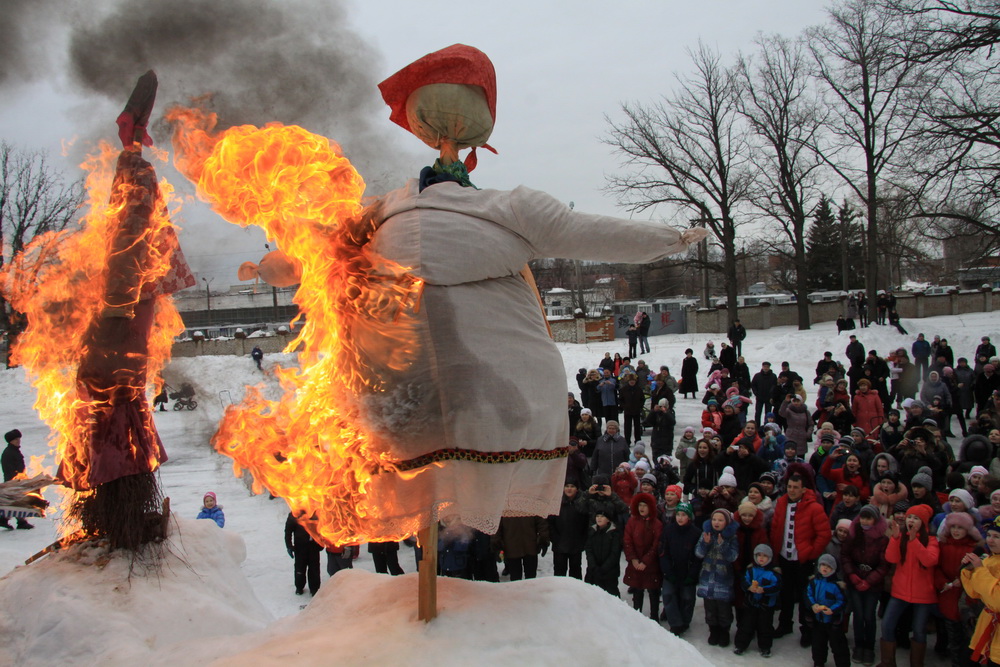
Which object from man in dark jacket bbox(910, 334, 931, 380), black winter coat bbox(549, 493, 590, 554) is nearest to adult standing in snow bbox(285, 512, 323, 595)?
black winter coat bbox(549, 493, 590, 554)

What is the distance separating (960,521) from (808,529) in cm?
122

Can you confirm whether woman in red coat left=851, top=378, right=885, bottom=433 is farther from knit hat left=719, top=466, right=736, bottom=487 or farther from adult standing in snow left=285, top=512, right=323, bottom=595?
adult standing in snow left=285, top=512, right=323, bottom=595

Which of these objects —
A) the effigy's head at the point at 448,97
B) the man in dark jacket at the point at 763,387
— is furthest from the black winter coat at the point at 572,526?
the man in dark jacket at the point at 763,387

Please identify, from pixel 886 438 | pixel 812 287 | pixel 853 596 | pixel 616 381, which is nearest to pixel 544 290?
pixel 812 287

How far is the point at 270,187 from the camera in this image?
121 inches

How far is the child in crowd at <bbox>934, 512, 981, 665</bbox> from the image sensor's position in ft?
19.4

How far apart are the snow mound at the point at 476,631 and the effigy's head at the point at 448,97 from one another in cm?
190

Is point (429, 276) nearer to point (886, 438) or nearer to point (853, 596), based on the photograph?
point (853, 596)

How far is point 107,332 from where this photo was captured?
384 cm

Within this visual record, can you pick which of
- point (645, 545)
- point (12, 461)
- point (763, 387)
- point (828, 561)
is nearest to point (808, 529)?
point (828, 561)

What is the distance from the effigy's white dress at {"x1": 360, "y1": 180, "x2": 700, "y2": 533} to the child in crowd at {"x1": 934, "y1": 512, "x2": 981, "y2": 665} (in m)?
4.64

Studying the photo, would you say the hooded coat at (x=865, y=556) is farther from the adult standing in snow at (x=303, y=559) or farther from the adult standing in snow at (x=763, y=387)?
the adult standing in snow at (x=763, y=387)

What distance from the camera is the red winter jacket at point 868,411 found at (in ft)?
36.9

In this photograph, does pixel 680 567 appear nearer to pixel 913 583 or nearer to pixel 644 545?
pixel 644 545
